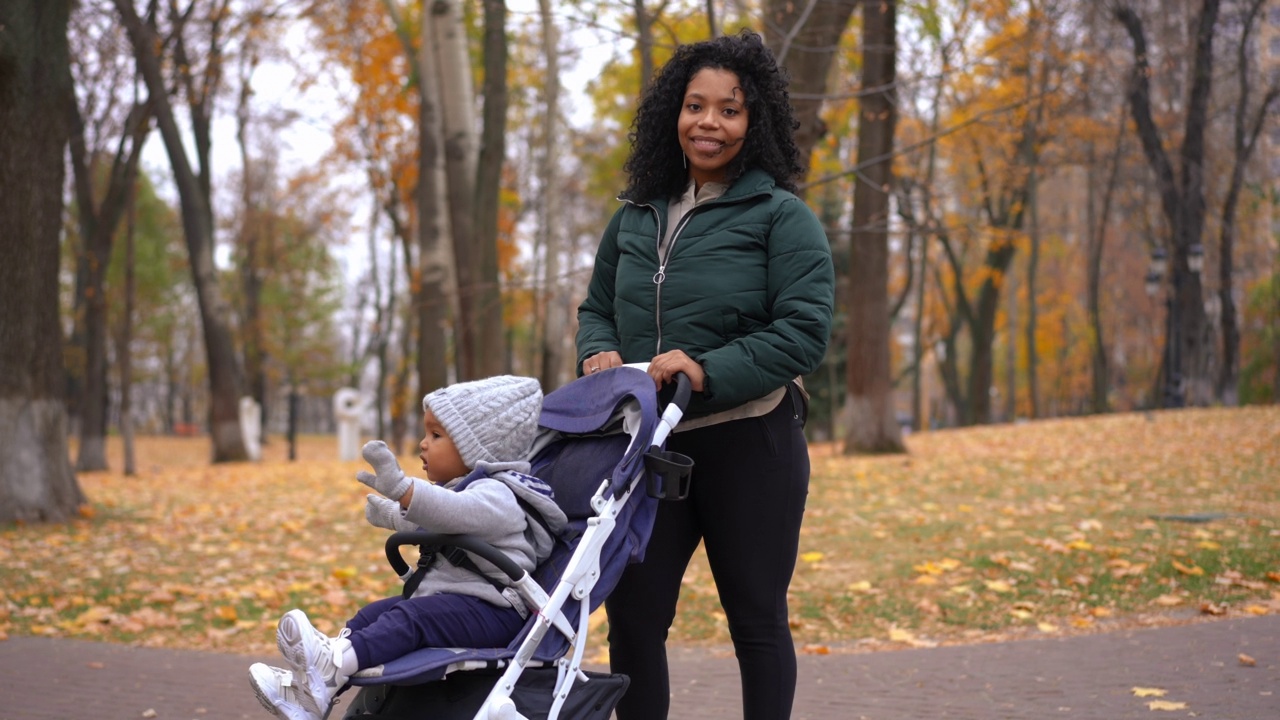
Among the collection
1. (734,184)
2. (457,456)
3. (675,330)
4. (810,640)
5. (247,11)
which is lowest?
(810,640)

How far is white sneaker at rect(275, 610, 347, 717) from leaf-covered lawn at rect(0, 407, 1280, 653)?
399 centimetres

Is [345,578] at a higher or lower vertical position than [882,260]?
lower

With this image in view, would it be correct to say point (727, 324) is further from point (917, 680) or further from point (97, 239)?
point (97, 239)

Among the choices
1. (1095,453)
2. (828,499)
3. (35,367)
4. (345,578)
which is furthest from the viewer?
(1095,453)

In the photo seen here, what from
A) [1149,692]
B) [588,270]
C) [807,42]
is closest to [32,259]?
[588,270]

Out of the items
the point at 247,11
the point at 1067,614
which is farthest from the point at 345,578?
the point at 247,11

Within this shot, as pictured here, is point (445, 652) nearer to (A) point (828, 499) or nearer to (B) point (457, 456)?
(B) point (457, 456)

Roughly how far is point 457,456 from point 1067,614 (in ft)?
16.2

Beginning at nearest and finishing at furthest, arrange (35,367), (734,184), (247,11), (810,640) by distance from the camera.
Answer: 1. (734,184)
2. (810,640)
3. (35,367)
4. (247,11)

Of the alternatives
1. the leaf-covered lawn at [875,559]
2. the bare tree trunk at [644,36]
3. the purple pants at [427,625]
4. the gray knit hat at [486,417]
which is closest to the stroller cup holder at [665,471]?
the gray knit hat at [486,417]

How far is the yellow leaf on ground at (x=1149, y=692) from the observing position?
4859 millimetres

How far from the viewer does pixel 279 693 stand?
2824 millimetres

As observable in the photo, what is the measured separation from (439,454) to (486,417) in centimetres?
16

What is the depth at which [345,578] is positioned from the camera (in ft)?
27.2
